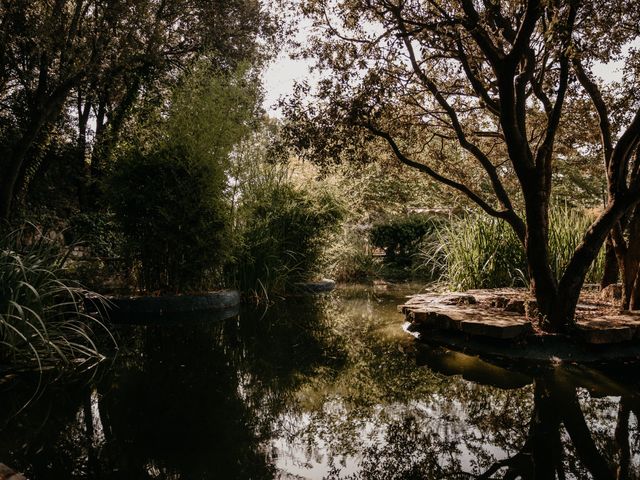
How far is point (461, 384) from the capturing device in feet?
11.8

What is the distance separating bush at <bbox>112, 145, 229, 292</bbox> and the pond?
2146mm

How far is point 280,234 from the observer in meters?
8.70

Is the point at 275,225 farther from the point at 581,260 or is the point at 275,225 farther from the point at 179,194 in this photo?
the point at 581,260

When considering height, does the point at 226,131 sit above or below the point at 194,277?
above

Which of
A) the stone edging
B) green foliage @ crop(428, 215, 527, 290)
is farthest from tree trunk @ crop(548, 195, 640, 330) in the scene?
the stone edging

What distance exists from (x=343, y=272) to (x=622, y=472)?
10.1 meters

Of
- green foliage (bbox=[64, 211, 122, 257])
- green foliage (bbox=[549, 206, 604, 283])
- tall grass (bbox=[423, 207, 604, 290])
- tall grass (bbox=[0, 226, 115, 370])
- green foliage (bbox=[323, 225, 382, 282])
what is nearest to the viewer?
tall grass (bbox=[0, 226, 115, 370])

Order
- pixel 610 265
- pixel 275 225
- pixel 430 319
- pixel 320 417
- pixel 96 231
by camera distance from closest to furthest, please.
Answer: pixel 320 417, pixel 430 319, pixel 610 265, pixel 275 225, pixel 96 231

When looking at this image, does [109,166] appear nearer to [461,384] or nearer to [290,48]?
[290,48]

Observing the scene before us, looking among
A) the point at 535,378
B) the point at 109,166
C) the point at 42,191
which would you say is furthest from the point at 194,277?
the point at 42,191

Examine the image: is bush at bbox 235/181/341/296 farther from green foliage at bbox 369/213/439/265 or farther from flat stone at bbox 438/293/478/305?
green foliage at bbox 369/213/439/265

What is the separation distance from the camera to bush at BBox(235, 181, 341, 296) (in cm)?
814

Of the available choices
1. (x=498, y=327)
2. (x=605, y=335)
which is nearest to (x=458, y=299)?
(x=498, y=327)

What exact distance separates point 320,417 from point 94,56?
7.17 metres
